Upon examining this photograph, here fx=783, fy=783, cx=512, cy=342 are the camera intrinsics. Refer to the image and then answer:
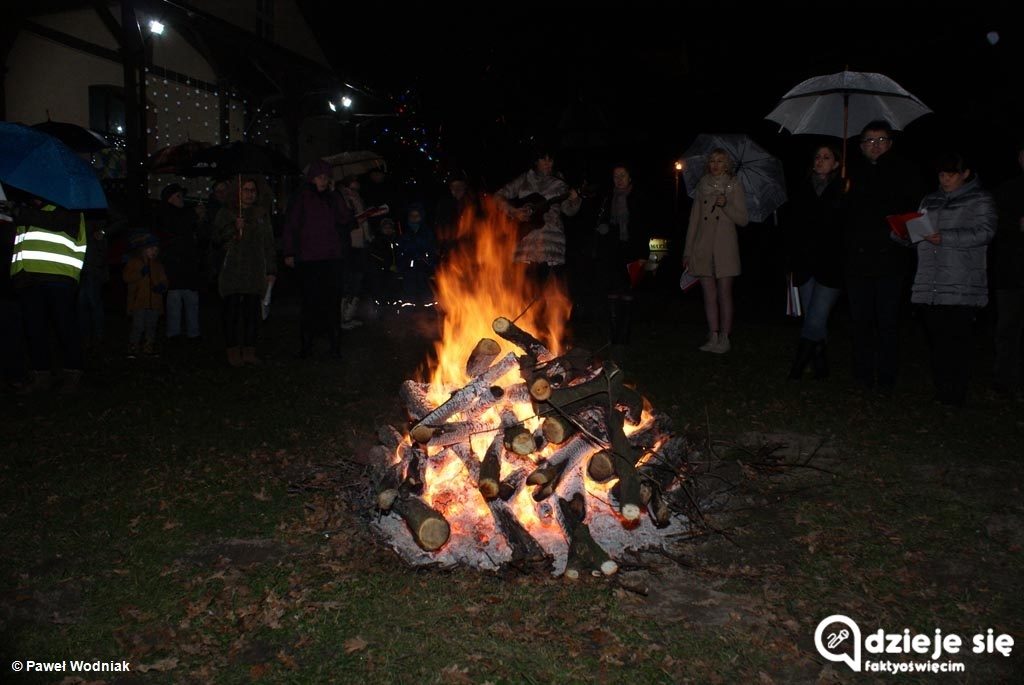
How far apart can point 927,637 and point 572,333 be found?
854cm

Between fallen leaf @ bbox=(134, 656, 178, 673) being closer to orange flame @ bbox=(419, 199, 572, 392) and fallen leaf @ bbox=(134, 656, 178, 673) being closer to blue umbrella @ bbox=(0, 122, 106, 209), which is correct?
orange flame @ bbox=(419, 199, 572, 392)

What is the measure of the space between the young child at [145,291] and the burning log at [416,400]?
6.35 metres

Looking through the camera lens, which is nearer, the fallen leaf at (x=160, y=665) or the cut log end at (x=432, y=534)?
the fallen leaf at (x=160, y=665)

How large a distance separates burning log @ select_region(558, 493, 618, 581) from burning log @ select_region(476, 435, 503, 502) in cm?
44

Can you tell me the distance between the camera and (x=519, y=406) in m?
5.21

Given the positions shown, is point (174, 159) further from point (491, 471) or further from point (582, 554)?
point (582, 554)

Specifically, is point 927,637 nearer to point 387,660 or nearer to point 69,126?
point 387,660

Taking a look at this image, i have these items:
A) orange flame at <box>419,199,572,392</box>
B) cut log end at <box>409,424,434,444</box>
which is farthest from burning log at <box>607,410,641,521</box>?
orange flame at <box>419,199,572,392</box>

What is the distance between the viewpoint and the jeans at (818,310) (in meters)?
8.78

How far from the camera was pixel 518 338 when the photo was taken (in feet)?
19.8

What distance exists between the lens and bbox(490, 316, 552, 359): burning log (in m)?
5.87

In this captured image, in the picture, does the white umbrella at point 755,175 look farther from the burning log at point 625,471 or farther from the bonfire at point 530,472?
the burning log at point 625,471

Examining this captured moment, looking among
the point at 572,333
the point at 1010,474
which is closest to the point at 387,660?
the point at 1010,474

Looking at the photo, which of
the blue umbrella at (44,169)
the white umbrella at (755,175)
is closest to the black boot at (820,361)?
the white umbrella at (755,175)
